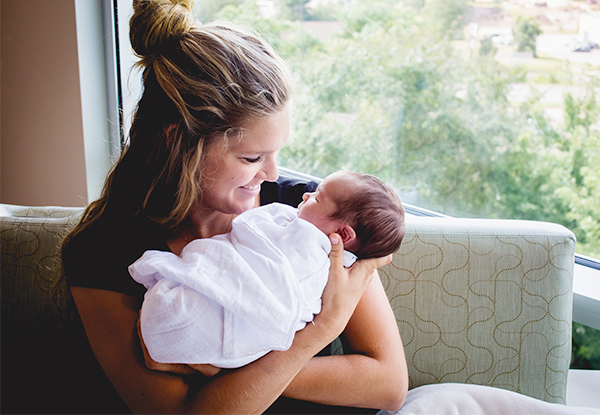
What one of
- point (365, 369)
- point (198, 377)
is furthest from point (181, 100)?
point (365, 369)

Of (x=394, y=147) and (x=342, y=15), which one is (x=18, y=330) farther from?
(x=342, y=15)

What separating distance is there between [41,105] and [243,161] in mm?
1707

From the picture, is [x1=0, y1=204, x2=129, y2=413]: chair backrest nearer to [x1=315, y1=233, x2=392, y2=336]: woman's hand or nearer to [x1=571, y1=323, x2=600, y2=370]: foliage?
[x1=315, y1=233, x2=392, y2=336]: woman's hand

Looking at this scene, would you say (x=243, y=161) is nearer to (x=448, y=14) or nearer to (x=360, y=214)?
(x=360, y=214)

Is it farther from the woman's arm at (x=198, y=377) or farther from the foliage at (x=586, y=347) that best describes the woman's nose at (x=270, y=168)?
the foliage at (x=586, y=347)

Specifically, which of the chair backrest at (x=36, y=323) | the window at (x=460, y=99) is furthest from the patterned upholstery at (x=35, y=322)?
the window at (x=460, y=99)

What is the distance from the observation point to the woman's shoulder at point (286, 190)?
1372 millimetres

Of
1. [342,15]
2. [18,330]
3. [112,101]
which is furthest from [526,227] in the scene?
[112,101]

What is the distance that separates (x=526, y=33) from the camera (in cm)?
169

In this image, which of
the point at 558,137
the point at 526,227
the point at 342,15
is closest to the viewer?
the point at 526,227

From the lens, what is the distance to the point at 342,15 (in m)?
2.04

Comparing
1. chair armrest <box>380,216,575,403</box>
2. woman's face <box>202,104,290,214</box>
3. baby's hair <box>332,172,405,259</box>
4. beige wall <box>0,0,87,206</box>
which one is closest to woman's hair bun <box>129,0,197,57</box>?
woman's face <box>202,104,290,214</box>

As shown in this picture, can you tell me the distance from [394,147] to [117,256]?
1.34 meters

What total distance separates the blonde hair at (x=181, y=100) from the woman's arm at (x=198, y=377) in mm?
255
